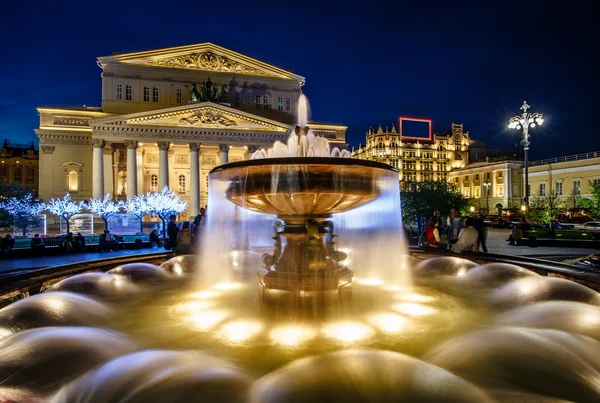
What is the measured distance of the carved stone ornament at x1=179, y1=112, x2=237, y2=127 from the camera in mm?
34094

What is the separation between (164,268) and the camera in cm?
583

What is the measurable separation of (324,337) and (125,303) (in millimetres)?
2457

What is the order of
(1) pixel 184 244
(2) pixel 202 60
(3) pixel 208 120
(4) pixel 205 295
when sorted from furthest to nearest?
(2) pixel 202 60 → (3) pixel 208 120 → (1) pixel 184 244 → (4) pixel 205 295

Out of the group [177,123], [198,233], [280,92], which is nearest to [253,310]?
[198,233]

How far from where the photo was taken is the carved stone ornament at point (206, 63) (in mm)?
39094

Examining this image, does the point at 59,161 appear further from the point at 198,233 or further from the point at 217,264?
the point at 217,264

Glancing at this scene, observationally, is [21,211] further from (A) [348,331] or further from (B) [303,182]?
(A) [348,331]

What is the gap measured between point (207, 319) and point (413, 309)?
2.24m

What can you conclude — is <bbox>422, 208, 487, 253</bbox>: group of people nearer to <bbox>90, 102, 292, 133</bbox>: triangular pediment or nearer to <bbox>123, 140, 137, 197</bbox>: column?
<bbox>90, 102, 292, 133</bbox>: triangular pediment

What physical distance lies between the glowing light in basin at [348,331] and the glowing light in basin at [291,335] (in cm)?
17

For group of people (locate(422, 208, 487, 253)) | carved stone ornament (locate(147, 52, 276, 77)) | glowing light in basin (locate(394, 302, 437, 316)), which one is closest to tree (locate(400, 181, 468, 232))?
group of people (locate(422, 208, 487, 253))

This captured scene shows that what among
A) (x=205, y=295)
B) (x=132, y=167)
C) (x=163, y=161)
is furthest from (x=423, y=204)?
(x=132, y=167)

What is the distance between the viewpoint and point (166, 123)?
33469 mm

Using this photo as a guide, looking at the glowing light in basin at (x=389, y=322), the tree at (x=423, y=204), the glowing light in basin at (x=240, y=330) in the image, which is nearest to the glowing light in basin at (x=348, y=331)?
the glowing light in basin at (x=389, y=322)
